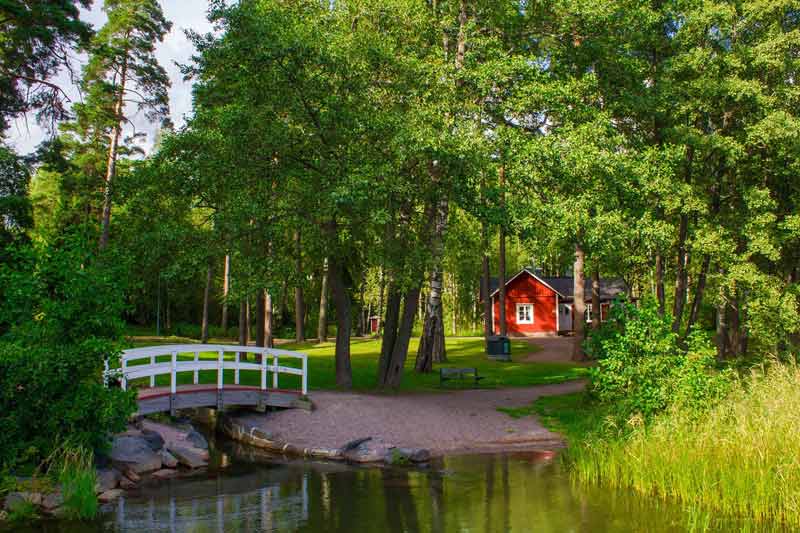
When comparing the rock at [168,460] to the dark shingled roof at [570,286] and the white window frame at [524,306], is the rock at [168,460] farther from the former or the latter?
the white window frame at [524,306]

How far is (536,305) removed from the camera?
5781 centimetres

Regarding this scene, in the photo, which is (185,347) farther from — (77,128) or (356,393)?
(77,128)

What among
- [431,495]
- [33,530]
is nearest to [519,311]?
[431,495]

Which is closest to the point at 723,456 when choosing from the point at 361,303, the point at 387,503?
the point at 387,503

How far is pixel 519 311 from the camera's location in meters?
58.3

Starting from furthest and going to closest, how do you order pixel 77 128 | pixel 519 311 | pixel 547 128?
pixel 519 311, pixel 77 128, pixel 547 128

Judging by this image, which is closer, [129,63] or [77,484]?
[77,484]

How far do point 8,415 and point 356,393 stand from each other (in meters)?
11.8

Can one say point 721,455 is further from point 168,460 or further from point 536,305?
point 536,305

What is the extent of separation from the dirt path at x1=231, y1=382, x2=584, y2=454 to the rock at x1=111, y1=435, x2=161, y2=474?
3.61m

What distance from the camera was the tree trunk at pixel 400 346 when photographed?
23828 mm

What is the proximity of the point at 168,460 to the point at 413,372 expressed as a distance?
15.9 m

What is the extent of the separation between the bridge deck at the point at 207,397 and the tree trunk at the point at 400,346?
475 centimetres

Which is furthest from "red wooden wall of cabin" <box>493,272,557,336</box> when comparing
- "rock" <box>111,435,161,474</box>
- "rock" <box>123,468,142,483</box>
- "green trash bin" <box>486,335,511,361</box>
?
"rock" <box>123,468,142,483</box>
